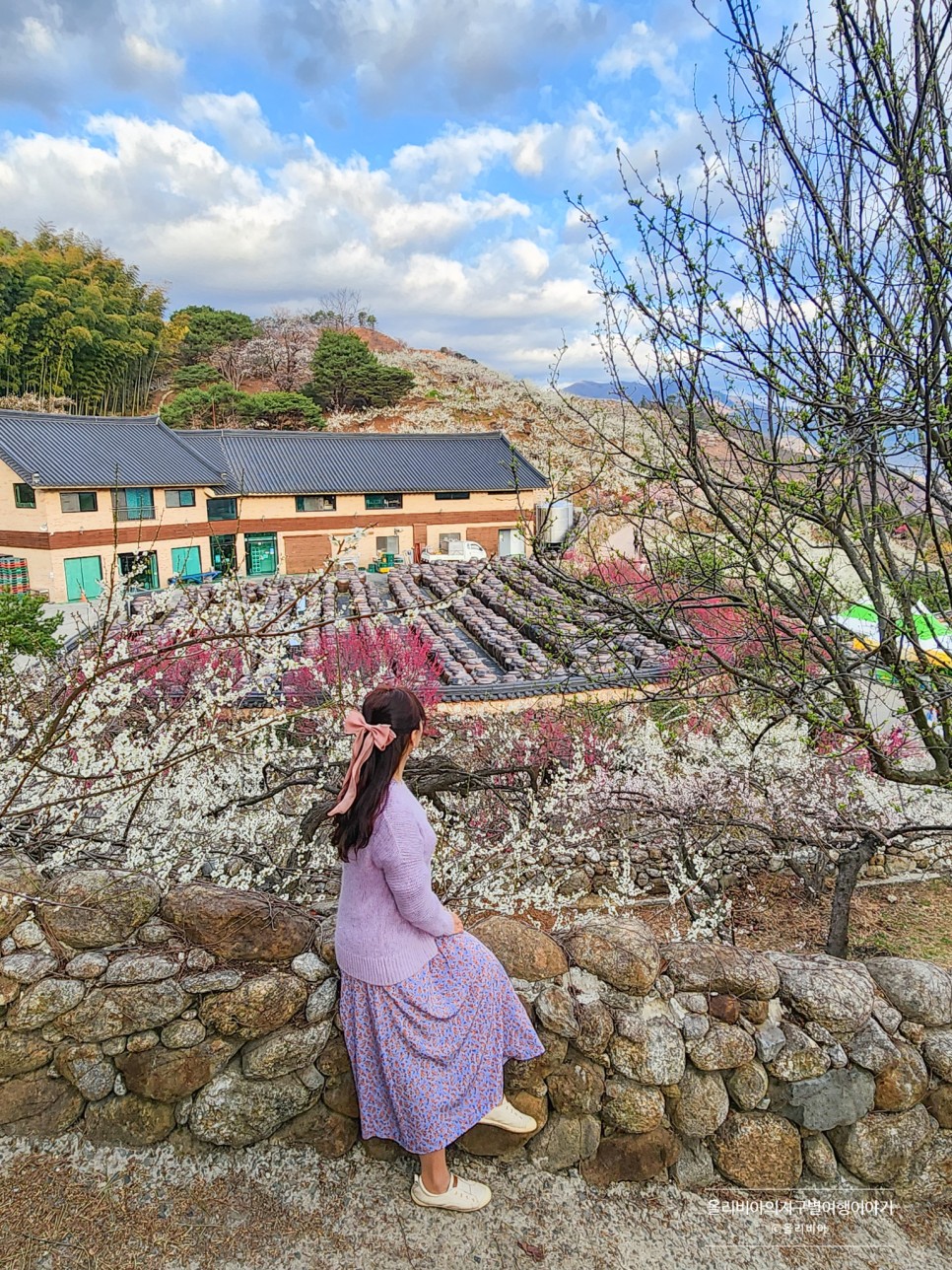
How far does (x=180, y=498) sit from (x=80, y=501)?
3.09 m

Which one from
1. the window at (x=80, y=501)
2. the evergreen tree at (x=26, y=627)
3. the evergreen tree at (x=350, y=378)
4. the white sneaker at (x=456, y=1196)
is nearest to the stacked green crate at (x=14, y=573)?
the window at (x=80, y=501)

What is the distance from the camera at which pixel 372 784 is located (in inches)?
79.1

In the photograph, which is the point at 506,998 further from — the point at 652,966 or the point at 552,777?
the point at 552,777

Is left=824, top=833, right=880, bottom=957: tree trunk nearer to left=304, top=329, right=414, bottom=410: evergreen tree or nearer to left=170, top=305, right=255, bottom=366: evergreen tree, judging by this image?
left=304, top=329, right=414, bottom=410: evergreen tree

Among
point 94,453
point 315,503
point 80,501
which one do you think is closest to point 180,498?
point 94,453

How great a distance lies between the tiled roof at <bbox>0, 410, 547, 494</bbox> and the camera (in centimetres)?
1955

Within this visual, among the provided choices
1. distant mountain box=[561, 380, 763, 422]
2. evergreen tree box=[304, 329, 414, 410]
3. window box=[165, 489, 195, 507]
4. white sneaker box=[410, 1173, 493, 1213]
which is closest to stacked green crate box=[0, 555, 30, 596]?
window box=[165, 489, 195, 507]

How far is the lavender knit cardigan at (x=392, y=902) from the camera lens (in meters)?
2.00

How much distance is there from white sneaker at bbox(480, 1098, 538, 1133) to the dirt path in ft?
0.69

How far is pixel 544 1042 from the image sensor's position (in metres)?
2.38

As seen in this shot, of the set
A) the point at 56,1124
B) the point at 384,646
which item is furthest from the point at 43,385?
the point at 56,1124

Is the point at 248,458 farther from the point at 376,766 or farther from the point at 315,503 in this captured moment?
the point at 376,766

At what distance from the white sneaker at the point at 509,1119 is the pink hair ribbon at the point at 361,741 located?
114 cm

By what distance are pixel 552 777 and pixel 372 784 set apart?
4.23 metres
